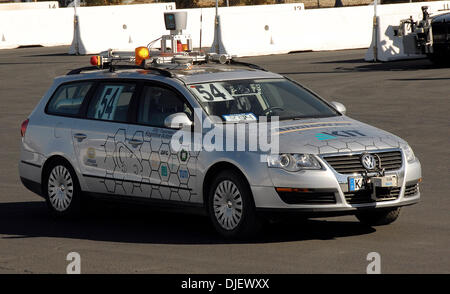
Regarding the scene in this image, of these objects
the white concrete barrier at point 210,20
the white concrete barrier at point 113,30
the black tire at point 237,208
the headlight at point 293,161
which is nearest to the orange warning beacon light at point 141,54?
the black tire at point 237,208

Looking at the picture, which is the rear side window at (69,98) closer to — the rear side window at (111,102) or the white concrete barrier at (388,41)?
the rear side window at (111,102)

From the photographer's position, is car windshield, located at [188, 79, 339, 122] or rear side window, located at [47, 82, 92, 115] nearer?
car windshield, located at [188, 79, 339, 122]

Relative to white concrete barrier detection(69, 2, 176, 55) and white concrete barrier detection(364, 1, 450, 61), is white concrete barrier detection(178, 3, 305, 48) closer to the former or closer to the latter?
white concrete barrier detection(69, 2, 176, 55)

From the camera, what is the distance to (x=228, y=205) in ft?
31.7

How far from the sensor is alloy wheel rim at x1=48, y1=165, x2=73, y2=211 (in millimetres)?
11344

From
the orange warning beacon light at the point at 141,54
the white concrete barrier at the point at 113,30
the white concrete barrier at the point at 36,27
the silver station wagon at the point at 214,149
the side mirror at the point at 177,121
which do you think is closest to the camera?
the silver station wagon at the point at 214,149

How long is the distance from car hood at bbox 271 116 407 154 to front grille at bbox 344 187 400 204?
38 centimetres

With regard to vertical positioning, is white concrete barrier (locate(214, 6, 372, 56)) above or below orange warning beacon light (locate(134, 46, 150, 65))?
below

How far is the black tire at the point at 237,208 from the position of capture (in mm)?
9492

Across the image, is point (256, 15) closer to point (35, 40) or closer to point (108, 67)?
point (35, 40)

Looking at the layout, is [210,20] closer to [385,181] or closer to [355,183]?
[385,181]

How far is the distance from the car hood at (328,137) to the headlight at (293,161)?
45 millimetres

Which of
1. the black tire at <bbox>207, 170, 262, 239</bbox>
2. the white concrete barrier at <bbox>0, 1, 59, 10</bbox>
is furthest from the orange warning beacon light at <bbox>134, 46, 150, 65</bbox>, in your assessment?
the white concrete barrier at <bbox>0, 1, 59, 10</bbox>

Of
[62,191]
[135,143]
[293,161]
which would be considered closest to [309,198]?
[293,161]
